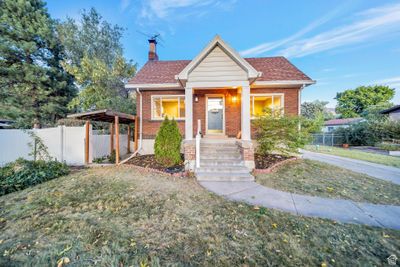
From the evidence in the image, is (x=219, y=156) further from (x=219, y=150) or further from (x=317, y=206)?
(x=317, y=206)

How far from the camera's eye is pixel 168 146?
21.8ft

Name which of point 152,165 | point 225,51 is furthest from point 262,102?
point 152,165

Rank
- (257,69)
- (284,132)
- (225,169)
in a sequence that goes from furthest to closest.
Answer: (257,69) → (284,132) → (225,169)

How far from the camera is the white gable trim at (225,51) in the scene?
6426mm

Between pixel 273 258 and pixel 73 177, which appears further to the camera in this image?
pixel 73 177

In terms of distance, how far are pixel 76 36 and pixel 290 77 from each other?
17.8 meters

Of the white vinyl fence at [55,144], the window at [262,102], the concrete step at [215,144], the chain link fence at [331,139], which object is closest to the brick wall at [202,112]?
the window at [262,102]

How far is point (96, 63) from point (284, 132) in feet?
42.9

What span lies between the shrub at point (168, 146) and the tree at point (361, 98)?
42.1 m

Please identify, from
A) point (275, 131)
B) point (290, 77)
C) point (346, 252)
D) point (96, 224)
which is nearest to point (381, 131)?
point (290, 77)

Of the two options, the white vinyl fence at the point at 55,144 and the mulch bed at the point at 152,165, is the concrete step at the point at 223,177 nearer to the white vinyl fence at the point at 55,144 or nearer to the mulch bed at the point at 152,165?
the mulch bed at the point at 152,165

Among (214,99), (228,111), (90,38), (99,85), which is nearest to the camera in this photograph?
(228,111)

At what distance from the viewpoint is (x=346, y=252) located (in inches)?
88.7

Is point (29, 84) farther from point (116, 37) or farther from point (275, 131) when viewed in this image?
point (275, 131)
